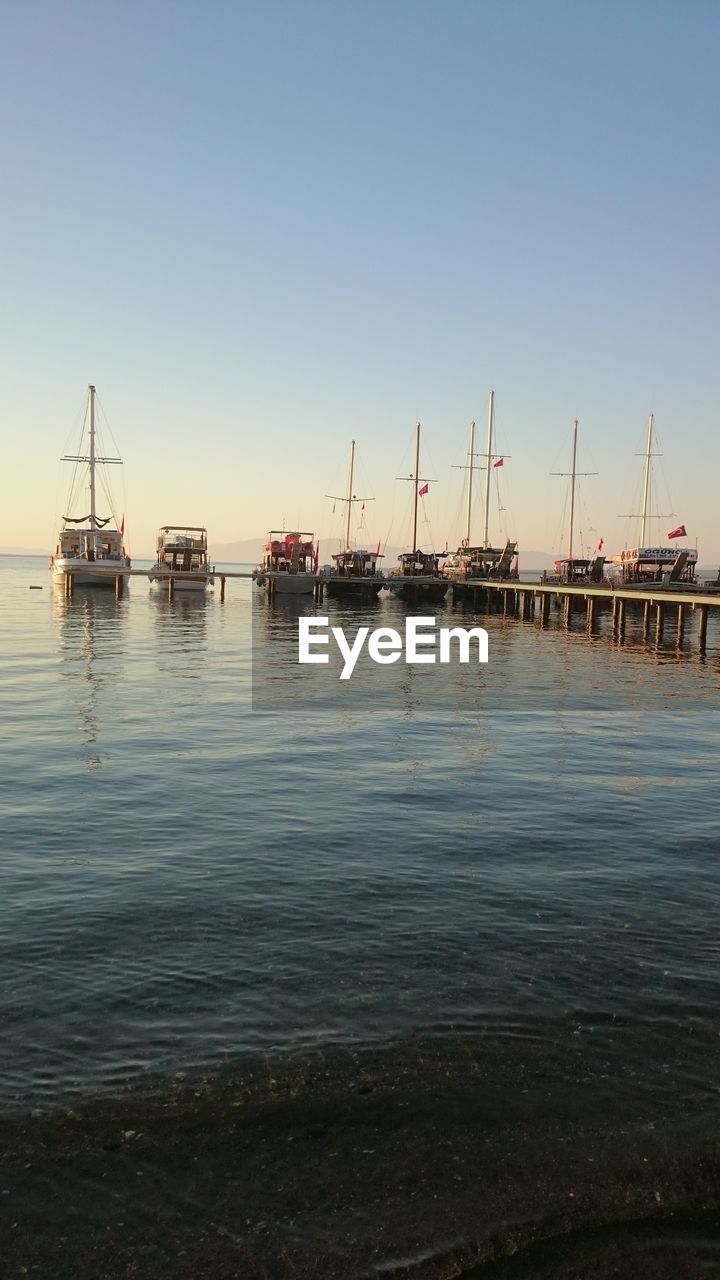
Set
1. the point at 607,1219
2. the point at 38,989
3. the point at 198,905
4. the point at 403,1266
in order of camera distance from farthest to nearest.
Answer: the point at 198,905 → the point at 38,989 → the point at 607,1219 → the point at 403,1266

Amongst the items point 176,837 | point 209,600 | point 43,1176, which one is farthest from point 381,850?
point 209,600

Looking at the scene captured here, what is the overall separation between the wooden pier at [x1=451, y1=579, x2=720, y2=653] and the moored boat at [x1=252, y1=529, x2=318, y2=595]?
14.0 m

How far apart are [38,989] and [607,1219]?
4.94 meters

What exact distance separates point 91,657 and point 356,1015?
96.8 ft

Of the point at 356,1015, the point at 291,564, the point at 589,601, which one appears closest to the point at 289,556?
the point at 291,564

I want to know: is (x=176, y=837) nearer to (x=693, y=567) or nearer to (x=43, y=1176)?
(x=43, y=1176)

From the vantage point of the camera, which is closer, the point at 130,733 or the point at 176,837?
the point at 176,837

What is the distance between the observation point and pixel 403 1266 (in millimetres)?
5008

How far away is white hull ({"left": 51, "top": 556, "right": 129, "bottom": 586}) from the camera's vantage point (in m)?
79.1

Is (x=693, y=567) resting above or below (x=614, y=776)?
above

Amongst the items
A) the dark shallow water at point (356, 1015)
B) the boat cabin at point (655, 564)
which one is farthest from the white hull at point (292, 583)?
the dark shallow water at point (356, 1015)

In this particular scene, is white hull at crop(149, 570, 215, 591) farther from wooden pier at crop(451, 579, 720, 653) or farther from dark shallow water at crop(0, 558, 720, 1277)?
dark shallow water at crop(0, 558, 720, 1277)

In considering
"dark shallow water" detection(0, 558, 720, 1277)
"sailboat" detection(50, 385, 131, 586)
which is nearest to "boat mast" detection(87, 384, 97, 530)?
"sailboat" detection(50, 385, 131, 586)

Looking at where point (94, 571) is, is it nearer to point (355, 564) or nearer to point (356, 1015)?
point (355, 564)
